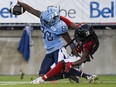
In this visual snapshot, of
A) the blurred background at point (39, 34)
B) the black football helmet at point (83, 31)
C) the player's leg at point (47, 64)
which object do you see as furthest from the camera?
the blurred background at point (39, 34)

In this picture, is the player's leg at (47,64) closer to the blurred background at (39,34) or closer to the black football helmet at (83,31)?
the black football helmet at (83,31)

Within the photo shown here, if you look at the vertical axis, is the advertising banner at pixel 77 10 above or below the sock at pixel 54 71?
above

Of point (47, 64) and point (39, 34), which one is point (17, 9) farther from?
point (39, 34)

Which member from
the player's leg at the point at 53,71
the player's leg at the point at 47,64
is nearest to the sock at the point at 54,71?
the player's leg at the point at 53,71

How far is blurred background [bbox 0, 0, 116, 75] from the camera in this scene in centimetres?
2388

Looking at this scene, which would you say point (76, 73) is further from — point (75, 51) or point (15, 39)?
point (15, 39)

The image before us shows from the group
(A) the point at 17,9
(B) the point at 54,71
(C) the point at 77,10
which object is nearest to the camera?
(B) the point at 54,71

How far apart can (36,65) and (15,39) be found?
121cm

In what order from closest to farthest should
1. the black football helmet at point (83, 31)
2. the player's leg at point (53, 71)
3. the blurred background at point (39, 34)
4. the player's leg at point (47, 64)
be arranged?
1. the player's leg at point (53, 71)
2. the black football helmet at point (83, 31)
3. the player's leg at point (47, 64)
4. the blurred background at point (39, 34)

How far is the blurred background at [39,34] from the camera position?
2388 centimetres

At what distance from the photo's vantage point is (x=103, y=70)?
941 inches

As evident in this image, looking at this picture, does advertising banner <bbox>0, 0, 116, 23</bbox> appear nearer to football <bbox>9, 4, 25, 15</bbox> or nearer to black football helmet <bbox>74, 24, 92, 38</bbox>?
football <bbox>9, 4, 25, 15</bbox>

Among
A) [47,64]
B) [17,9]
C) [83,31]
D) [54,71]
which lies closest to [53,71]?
[54,71]

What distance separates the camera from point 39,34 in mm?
24047
